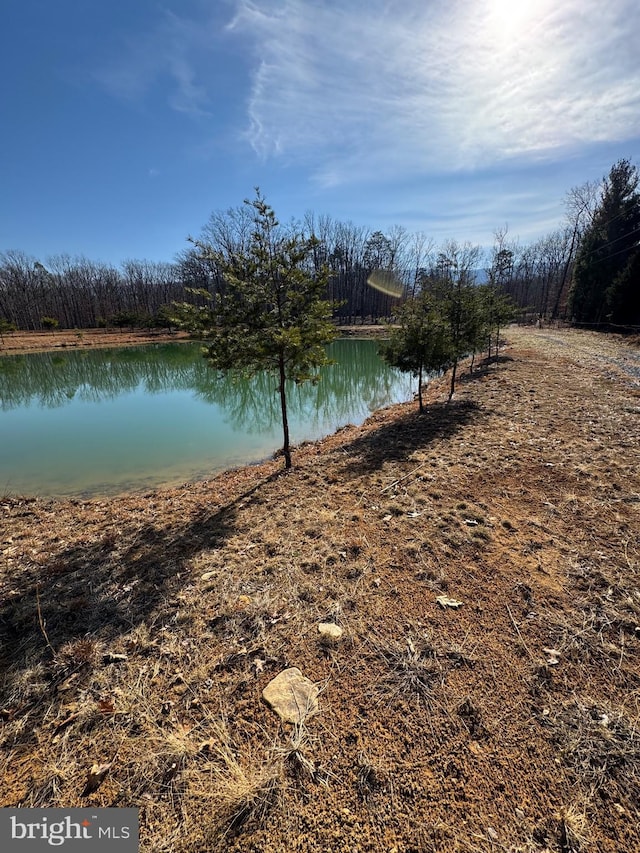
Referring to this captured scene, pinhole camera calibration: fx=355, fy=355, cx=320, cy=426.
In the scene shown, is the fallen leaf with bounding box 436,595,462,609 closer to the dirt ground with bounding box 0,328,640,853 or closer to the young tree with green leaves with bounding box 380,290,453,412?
the dirt ground with bounding box 0,328,640,853

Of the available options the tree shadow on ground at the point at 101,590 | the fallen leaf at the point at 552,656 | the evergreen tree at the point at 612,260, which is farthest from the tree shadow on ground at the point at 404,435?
the evergreen tree at the point at 612,260

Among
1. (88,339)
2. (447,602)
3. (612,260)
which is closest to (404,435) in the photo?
(447,602)

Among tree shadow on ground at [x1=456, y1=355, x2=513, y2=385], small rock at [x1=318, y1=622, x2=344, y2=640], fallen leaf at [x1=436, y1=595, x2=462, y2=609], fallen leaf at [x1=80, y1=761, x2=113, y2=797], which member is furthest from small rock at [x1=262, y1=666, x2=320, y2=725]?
tree shadow on ground at [x1=456, y1=355, x2=513, y2=385]

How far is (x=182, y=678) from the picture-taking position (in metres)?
2.82

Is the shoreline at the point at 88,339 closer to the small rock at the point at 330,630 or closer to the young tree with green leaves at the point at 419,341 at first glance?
the young tree with green leaves at the point at 419,341

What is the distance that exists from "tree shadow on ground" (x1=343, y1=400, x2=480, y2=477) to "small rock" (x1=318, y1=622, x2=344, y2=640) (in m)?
3.70

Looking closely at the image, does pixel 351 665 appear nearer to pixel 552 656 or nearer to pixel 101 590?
pixel 552 656

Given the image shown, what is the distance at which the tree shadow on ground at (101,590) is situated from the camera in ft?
10.8

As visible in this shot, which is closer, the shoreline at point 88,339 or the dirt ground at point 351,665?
the dirt ground at point 351,665

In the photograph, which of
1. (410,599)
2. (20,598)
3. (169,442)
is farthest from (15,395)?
(410,599)

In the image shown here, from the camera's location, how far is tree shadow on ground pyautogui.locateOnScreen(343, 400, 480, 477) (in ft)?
24.4

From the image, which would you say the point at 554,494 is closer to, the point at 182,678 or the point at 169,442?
the point at 182,678

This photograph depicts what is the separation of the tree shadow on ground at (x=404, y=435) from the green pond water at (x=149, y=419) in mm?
2196

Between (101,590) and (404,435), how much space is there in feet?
22.8
